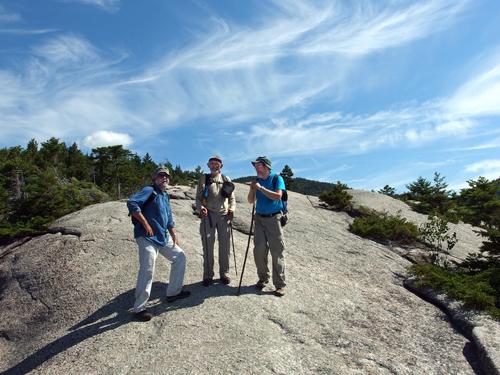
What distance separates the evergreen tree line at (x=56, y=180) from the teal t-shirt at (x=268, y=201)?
27.4ft

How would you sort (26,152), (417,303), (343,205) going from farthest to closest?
(26,152) < (343,205) < (417,303)

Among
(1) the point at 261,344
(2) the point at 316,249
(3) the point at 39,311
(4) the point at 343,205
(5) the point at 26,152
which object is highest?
(5) the point at 26,152

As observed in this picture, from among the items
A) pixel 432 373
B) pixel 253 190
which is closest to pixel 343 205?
pixel 253 190

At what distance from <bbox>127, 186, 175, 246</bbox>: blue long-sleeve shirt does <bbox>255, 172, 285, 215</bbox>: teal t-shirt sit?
200cm

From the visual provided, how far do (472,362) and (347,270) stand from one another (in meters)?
4.52

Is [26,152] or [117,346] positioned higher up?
[26,152]

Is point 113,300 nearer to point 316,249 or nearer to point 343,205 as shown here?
point 316,249

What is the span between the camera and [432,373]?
244 inches

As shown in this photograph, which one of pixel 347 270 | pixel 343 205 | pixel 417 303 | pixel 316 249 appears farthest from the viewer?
pixel 343 205

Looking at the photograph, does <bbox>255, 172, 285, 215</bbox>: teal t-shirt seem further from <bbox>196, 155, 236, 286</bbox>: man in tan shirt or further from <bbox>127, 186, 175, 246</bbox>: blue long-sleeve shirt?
<bbox>127, 186, 175, 246</bbox>: blue long-sleeve shirt

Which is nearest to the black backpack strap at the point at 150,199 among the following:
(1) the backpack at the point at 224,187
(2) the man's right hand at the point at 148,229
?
(2) the man's right hand at the point at 148,229

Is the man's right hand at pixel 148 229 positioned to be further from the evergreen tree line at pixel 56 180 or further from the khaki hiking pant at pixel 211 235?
the evergreen tree line at pixel 56 180

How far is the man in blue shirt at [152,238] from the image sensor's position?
7137mm

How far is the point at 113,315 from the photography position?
7.67 meters
